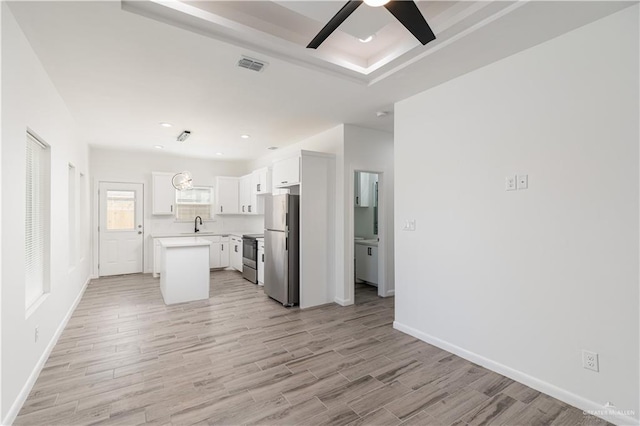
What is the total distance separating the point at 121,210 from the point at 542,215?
24.6 feet

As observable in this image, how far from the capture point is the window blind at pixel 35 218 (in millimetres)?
2660

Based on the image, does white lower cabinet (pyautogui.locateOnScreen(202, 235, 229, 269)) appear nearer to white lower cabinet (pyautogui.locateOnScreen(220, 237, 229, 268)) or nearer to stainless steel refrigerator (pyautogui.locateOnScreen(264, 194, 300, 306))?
white lower cabinet (pyautogui.locateOnScreen(220, 237, 229, 268))

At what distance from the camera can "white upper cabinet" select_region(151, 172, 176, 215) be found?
6875 mm

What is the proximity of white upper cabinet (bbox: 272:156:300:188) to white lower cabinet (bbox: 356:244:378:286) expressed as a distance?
192 cm

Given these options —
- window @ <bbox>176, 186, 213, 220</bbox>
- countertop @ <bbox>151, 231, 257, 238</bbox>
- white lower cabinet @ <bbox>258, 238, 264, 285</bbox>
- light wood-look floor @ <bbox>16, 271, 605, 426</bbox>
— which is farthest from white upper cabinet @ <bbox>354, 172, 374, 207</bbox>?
window @ <bbox>176, 186, 213, 220</bbox>

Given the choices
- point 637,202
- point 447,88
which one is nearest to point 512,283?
point 637,202

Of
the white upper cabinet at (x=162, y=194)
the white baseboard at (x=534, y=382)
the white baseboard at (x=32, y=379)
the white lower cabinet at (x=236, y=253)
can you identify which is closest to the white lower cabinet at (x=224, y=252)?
the white lower cabinet at (x=236, y=253)

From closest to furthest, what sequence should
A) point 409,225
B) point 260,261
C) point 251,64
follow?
1. point 251,64
2. point 409,225
3. point 260,261

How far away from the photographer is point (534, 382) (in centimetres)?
242

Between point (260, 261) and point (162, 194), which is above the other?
point (162, 194)

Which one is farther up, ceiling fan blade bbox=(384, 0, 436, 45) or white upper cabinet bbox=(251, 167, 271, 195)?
ceiling fan blade bbox=(384, 0, 436, 45)

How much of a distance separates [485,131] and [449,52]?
772 mm

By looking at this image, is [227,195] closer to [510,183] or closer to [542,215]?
[510,183]

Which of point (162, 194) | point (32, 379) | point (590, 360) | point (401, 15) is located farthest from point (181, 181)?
point (590, 360)
